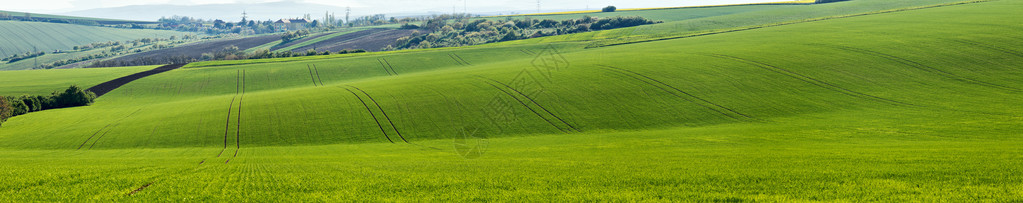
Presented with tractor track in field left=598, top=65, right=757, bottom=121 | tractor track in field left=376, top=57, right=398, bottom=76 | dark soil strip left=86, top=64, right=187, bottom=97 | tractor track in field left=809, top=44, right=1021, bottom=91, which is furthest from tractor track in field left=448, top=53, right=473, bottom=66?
tractor track in field left=809, top=44, right=1021, bottom=91

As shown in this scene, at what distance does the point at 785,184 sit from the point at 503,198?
914 cm

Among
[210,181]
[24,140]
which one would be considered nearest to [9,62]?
[24,140]

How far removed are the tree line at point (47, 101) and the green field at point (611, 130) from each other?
122 inches

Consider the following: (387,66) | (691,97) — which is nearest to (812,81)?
(691,97)

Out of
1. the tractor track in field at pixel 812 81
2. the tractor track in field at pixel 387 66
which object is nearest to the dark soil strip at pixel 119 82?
the tractor track in field at pixel 387 66

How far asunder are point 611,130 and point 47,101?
64062mm

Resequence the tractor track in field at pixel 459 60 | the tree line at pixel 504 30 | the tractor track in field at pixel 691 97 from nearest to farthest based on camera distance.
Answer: the tractor track in field at pixel 691 97 < the tractor track in field at pixel 459 60 < the tree line at pixel 504 30

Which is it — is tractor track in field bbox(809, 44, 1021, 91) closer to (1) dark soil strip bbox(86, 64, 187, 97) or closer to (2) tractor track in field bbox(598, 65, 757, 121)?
(2) tractor track in field bbox(598, 65, 757, 121)

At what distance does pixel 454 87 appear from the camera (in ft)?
154

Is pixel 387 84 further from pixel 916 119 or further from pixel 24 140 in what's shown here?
pixel 916 119

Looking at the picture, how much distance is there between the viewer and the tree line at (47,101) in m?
46.1

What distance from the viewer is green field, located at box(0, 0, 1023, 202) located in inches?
596

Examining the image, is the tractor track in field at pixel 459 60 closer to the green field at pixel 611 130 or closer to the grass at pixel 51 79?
the green field at pixel 611 130

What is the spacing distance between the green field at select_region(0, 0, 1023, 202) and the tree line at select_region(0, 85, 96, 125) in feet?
10.1
